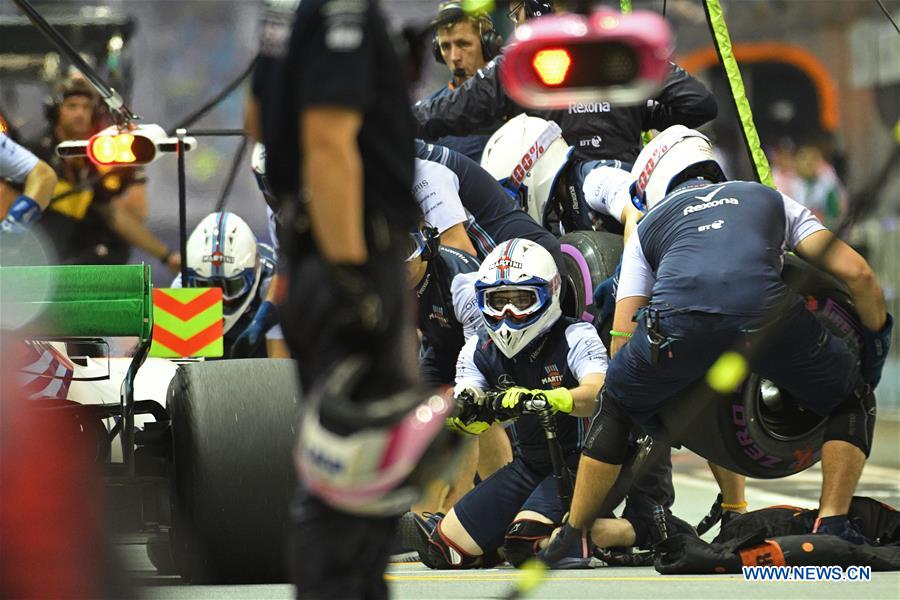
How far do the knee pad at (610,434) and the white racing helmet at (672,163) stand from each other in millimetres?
1012

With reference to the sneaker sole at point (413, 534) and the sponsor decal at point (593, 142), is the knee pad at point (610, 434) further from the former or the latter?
the sponsor decal at point (593, 142)

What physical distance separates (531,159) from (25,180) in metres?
2.55

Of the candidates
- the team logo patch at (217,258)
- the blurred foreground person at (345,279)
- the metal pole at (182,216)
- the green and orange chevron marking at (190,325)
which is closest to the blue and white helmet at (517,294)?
the green and orange chevron marking at (190,325)

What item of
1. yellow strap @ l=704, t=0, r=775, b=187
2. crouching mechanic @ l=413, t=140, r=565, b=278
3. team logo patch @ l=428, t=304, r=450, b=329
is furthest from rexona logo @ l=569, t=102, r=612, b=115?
team logo patch @ l=428, t=304, r=450, b=329

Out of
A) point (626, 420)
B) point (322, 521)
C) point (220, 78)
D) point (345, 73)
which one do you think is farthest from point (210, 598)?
point (220, 78)

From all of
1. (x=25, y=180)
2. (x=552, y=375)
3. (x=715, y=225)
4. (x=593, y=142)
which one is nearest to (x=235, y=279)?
(x=25, y=180)

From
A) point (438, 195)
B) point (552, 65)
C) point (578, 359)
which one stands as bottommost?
point (578, 359)

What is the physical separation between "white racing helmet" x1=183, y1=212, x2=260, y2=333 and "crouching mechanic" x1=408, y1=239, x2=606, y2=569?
118 inches

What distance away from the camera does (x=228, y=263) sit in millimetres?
10734

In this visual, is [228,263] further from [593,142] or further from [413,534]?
[413,534]

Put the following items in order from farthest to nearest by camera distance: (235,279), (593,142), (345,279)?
(235,279), (593,142), (345,279)

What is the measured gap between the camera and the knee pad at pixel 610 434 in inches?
278

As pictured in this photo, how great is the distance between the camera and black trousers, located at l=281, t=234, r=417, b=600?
389 cm

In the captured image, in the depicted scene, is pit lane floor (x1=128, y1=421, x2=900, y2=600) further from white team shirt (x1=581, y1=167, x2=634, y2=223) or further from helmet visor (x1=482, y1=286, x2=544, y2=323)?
white team shirt (x1=581, y1=167, x2=634, y2=223)
